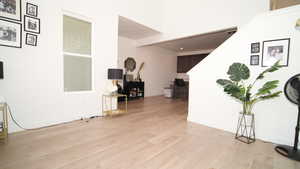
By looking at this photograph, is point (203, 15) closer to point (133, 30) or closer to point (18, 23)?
point (133, 30)

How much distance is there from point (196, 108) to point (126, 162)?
201 cm

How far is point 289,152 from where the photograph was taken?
1770 mm

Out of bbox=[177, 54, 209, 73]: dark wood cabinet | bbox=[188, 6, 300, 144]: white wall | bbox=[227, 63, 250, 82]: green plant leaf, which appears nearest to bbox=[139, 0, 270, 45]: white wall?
bbox=[188, 6, 300, 144]: white wall

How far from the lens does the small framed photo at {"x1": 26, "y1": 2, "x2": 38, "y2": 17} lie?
2241mm

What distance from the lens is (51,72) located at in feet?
8.32

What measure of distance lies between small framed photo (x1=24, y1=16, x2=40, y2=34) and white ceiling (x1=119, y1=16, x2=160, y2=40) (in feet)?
6.48

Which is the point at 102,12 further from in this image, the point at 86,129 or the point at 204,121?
the point at 204,121

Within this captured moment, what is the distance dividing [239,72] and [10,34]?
381 centimetres

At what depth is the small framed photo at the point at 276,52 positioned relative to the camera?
2004mm

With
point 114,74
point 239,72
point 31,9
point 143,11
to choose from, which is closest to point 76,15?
point 31,9

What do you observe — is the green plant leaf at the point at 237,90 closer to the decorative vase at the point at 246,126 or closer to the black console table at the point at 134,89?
the decorative vase at the point at 246,126

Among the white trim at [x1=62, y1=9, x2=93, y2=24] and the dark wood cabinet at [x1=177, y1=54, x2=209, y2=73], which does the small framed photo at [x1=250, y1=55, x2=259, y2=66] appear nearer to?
the white trim at [x1=62, y1=9, x2=93, y2=24]

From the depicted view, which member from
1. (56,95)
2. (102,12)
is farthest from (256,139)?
(102,12)

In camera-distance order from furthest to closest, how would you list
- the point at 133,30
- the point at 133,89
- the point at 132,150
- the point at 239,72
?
the point at 133,89
the point at 133,30
the point at 239,72
the point at 132,150
